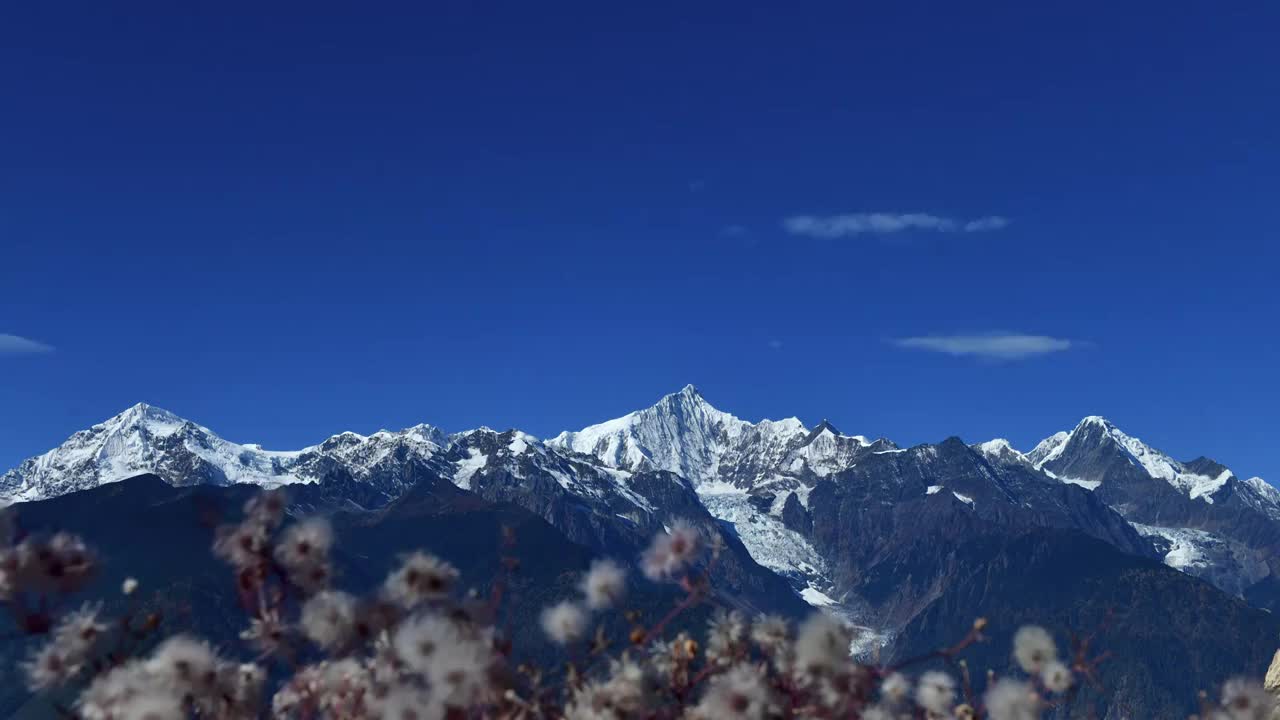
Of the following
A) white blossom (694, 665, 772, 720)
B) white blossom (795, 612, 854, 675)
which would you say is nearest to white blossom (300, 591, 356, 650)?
white blossom (694, 665, 772, 720)

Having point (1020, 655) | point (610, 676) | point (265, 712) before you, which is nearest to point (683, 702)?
point (610, 676)

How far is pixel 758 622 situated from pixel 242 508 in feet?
9.75

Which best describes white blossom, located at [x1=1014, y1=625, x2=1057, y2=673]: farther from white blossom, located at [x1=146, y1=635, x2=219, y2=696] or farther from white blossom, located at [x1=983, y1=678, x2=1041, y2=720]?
white blossom, located at [x1=146, y1=635, x2=219, y2=696]

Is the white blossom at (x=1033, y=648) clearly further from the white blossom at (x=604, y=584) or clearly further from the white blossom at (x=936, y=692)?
the white blossom at (x=604, y=584)

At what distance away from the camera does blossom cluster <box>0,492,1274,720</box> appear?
17.2 feet

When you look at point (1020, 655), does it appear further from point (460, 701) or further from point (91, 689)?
point (91, 689)

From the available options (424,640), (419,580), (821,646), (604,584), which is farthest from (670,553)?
(424,640)

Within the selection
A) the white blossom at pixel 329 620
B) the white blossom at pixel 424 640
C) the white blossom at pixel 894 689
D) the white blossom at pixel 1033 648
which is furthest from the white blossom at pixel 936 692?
the white blossom at pixel 329 620

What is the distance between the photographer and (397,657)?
551 centimetres

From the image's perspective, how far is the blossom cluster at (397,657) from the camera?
5.25 metres

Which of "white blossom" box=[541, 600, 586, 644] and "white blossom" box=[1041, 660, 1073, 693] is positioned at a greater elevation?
"white blossom" box=[541, 600, 586, 644]

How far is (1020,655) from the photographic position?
7.63 meters

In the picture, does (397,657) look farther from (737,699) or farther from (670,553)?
(670,553)

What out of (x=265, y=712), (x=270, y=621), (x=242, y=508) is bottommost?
(x=265, y=712)
